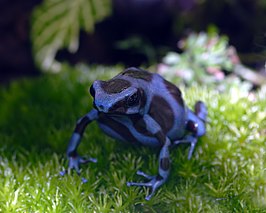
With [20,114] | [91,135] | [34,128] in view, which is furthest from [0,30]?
[91,135]

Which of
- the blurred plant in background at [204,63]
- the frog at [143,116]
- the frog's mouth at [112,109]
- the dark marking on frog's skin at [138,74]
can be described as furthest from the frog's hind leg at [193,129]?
the blurred plant in background at [204,63]

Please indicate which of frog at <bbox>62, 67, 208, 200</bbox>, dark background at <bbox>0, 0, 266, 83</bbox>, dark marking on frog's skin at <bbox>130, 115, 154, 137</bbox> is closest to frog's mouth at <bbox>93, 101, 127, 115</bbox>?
frog at <bbox>62, 67, 208, 200</bbox>

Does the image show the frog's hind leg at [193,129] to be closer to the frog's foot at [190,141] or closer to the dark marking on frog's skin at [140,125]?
the frog's foot at [190,141]

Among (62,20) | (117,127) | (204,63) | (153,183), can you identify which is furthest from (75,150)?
(62,20)

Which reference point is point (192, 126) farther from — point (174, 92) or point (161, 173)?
point (161, 173)

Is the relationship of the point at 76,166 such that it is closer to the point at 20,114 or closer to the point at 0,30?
the point at 20,114

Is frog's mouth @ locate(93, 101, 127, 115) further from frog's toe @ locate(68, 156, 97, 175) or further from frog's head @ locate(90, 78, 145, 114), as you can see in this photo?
frog's toe @ locate(68, 156, 97, 175)
